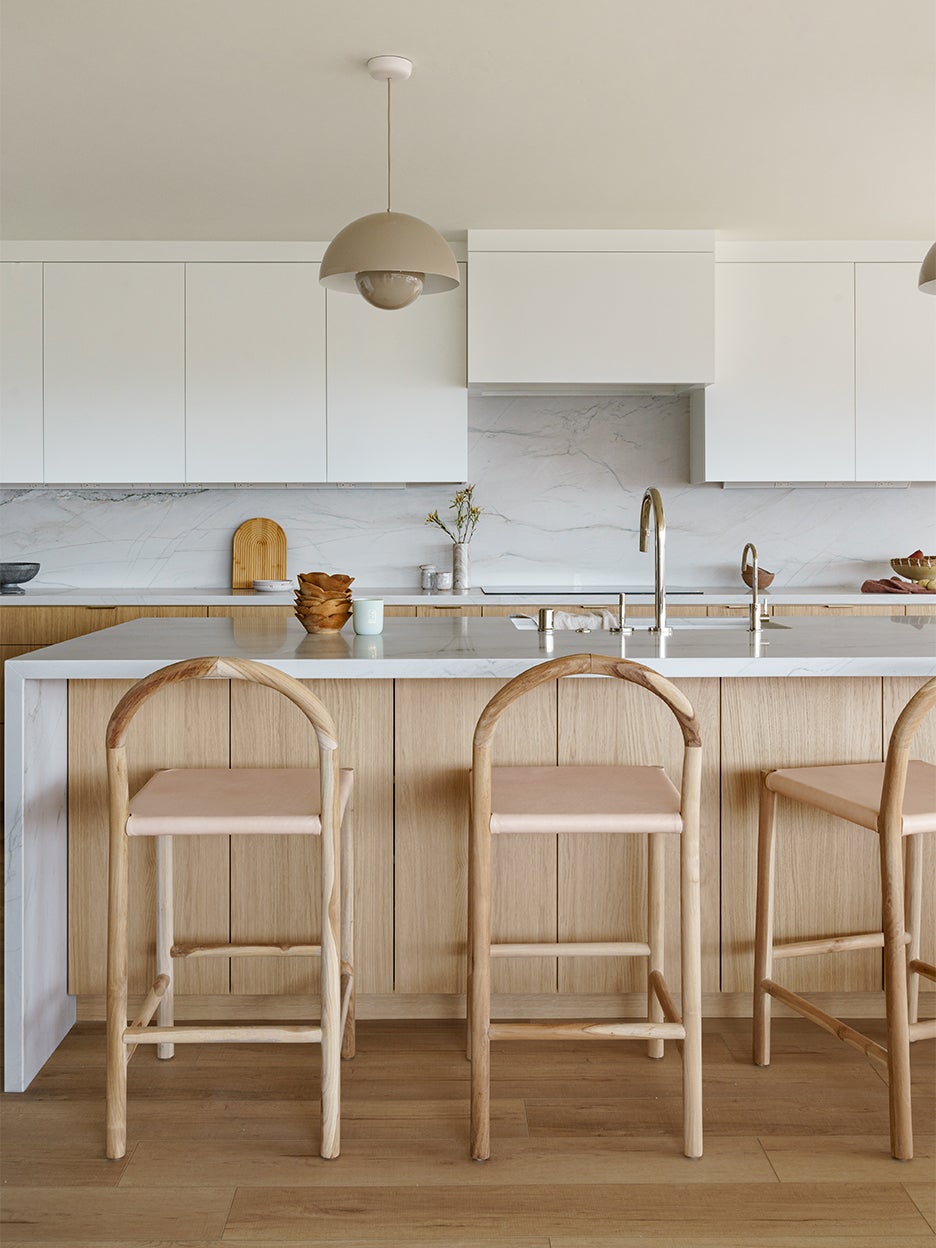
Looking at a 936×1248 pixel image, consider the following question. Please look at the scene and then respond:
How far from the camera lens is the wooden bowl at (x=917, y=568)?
14.5ft

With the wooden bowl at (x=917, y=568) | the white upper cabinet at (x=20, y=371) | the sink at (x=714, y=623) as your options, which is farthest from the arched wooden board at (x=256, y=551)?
the wooden bowl at (x=917, y=568)

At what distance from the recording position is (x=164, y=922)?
7.47 feet

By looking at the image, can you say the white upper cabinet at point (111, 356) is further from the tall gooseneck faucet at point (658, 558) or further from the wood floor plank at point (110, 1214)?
the wood floor plank at point (110, 1214)

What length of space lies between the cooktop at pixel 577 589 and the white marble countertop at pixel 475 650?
172 cm

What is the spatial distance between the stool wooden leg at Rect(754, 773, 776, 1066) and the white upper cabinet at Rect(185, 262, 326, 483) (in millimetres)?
2840

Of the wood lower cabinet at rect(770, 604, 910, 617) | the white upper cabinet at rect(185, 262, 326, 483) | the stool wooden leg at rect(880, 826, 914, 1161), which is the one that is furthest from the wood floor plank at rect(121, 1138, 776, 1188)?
the white upper cabinet at rect(185, 262, 326, 483)

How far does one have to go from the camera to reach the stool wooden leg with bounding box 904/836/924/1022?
2.29 m

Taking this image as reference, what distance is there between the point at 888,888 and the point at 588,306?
303 centimetres

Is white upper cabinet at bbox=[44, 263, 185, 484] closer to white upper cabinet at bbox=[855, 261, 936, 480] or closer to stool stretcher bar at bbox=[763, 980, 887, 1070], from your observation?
white upper cabinet at bbox=[855, 261, 936, 480]

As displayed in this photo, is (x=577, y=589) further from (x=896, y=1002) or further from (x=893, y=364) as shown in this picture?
(x=896, y=1002)

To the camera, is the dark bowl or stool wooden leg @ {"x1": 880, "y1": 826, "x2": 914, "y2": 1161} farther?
the dark bowl

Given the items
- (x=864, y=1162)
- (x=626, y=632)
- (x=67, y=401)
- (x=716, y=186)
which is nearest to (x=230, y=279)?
(x=67, y=401)

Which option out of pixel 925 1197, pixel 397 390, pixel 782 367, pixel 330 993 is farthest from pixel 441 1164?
pixel 782 367

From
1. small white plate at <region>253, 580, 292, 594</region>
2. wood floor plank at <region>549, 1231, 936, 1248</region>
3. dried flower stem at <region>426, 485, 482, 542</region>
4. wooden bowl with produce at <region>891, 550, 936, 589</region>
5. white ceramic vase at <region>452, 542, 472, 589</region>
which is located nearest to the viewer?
wood floor plank at <region>549, 1231, 936, 1248</region>
